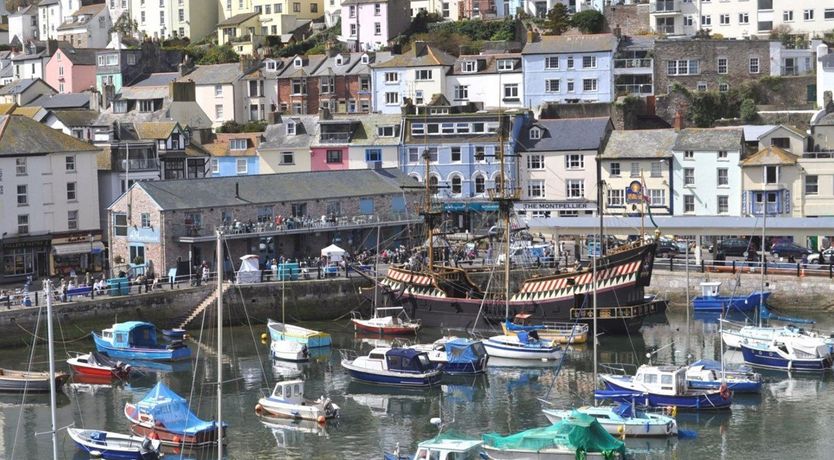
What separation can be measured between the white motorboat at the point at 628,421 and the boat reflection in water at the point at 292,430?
6.99 metres

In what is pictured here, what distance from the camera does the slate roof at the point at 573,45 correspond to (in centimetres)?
9269

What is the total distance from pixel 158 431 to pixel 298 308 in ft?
70.4

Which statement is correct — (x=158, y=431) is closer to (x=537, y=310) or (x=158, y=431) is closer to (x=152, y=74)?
(x=537, y=310)

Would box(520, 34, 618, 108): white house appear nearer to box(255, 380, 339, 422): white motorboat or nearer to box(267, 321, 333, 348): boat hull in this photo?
box(267, 321, 333, 348): boat hull

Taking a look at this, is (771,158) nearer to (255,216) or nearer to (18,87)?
(255,216)

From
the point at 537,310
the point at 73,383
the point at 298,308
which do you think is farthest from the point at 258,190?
the point at 73,383

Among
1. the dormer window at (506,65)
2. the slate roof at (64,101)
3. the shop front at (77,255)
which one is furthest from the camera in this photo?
the slate roof at (64,101)

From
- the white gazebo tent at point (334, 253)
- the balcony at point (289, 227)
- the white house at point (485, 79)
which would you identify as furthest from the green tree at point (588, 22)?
the white gazebo tent at point (334, 253)

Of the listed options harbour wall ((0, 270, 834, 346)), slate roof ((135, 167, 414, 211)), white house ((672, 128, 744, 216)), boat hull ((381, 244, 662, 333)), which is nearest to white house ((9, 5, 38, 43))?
slate roof ((135, 167, 414, 211))

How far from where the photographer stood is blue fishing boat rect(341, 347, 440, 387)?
174 feet

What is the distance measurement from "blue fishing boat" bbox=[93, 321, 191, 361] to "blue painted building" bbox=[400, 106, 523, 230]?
27.5m

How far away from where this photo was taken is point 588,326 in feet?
203

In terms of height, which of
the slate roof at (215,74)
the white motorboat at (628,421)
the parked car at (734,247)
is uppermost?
the slate roof at (215,74)

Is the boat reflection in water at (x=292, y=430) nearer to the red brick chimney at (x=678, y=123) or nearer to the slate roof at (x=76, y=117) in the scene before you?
the red brick chimney at (x=678, y=123)
